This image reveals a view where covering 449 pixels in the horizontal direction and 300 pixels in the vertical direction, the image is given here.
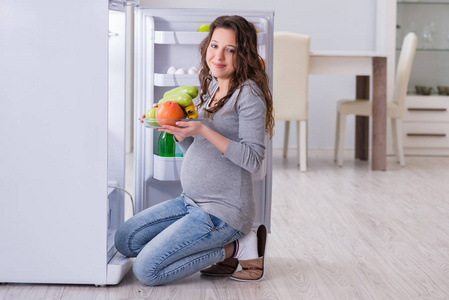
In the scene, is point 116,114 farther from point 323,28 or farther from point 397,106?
point 323,28

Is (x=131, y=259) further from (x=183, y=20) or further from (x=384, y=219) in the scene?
(x=384, y=219)

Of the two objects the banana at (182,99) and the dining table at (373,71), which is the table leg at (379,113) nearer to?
the dining table at (373,71)

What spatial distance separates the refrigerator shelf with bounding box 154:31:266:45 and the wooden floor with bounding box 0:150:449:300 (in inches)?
31.9

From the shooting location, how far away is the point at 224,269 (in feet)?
6.72

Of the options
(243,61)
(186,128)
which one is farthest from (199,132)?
(243,61)

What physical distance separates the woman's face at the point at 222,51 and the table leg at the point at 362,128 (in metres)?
3.28

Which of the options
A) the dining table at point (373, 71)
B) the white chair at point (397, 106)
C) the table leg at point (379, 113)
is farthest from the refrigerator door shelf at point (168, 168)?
the white chair at point (397, 106)

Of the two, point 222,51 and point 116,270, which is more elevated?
point 222,51

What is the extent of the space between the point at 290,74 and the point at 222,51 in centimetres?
246

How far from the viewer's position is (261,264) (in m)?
1.99

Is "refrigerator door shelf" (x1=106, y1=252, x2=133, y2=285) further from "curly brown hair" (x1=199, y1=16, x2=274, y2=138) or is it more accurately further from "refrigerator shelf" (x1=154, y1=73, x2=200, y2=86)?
"refrigerator shelf" (x1=154, y1=73, x2=200, y2=86)

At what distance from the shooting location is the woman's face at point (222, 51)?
6.25ft

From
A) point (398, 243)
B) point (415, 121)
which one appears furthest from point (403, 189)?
point (415, 121)

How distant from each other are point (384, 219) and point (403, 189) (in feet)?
2.92
